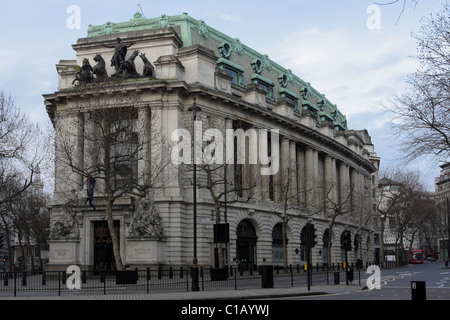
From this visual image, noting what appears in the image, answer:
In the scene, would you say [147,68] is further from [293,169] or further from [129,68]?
[293,169]

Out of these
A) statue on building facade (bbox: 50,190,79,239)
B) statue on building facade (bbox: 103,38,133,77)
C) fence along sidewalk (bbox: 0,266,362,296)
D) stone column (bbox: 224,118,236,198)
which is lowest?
fence along sidewalk (bbox: 0,266,362,296)

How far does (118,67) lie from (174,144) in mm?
8887

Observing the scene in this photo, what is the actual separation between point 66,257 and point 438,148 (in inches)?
1328

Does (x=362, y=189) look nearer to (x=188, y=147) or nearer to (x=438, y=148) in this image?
(x=188, y=147)

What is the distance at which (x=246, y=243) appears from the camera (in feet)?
187

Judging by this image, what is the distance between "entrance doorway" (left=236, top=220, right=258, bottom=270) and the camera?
5581cm

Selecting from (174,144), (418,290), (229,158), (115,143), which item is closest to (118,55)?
(174,144)

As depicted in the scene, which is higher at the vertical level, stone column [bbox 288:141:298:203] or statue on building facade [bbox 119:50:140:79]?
statue on building facade [bbox 119:50:140:79]

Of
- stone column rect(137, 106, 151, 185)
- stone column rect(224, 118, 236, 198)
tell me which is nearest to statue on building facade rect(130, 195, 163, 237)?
stone column rect(137, 106, 151, 185)

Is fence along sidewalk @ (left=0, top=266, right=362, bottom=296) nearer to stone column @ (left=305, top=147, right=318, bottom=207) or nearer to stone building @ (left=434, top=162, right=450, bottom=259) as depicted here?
stone column @ (left=305, top=147, right=318, bottom=207)

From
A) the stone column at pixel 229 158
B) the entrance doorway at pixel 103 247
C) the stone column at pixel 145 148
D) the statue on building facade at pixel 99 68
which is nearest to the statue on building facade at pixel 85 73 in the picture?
the statue on building facade at pixel 99 68

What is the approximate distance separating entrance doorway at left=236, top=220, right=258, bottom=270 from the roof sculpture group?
1751 centimetres

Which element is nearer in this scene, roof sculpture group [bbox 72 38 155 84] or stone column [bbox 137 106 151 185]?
stone column [bbox 137 106 151 185]

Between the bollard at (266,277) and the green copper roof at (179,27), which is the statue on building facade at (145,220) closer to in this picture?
the green copper roof at (179,27)
